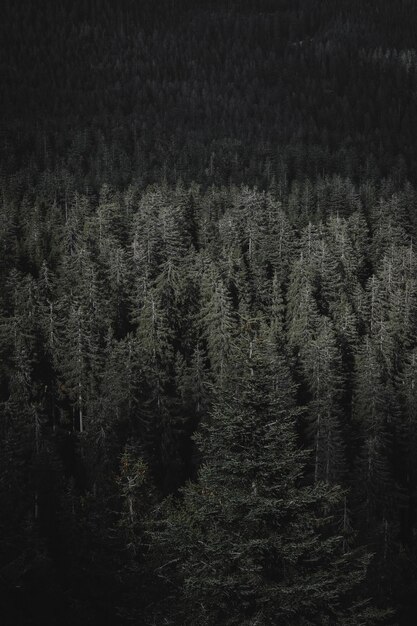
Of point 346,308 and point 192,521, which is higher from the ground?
point 192,521

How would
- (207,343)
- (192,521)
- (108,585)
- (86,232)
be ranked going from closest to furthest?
(192,521) → (108,585) → (207,343) → (86,232)

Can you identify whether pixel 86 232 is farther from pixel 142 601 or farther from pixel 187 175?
pixel 142 601

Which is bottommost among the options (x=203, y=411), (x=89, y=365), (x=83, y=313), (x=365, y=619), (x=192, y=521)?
(x=203, y=411)

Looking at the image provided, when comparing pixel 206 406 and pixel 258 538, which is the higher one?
pixel 258 538

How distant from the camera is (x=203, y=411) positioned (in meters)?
48.5

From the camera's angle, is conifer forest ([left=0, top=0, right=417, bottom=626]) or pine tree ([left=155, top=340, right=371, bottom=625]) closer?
pine tree ([left=155, top=340, right=371, bottom=625])

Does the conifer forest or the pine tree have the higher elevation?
the pine tree

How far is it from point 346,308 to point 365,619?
47745 millimetres

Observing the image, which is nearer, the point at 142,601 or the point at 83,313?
the point at 142,601

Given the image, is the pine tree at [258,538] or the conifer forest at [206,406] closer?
the pine tree at [258,538]

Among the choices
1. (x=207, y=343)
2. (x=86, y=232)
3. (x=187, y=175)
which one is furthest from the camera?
(x=187, y=175)

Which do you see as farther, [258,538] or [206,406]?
[206,406]

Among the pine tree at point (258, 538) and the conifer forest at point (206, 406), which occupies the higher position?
the pine tree at point (258, 538)

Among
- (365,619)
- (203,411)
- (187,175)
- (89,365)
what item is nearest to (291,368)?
(203,411)
